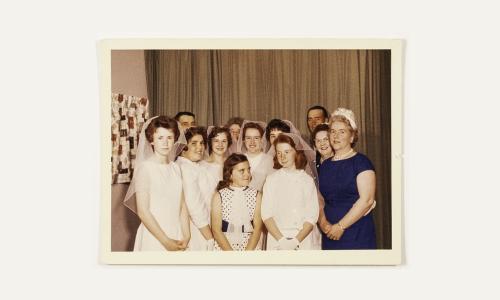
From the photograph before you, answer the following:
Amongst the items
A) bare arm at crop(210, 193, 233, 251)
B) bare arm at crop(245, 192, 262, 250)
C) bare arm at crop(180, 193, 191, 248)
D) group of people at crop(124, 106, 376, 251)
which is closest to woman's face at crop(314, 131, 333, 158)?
group of people at crop(124, 106, 376, 251)

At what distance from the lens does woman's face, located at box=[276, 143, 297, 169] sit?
310 cm

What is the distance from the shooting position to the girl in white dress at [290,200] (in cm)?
308

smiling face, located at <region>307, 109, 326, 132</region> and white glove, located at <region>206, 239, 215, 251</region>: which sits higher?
smiling face, located at <region>307, 109, 326, 132</region>

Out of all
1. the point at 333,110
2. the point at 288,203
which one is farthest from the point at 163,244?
the point at 333,110

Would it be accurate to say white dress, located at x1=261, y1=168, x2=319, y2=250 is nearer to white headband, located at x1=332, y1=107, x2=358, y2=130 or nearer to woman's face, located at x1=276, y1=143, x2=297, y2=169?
woman's face, located at x1=276, y1=143, x2=297, y2=169

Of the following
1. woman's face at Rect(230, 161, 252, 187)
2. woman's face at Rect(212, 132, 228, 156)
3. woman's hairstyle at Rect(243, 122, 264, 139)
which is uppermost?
woman's hairstyle at Rect(243, 122, 264, 139)

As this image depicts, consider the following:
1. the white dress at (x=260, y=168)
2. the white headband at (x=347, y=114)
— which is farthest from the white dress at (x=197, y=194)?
the white headband at (x=347, y=114)

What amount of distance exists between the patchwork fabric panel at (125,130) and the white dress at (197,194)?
14 cm

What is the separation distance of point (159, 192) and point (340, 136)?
0.53 metres

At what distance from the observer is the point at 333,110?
3.08 m

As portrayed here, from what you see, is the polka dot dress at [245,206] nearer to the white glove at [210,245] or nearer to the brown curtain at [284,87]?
the white glove at [210,245]

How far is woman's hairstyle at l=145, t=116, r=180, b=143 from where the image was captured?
3.08m

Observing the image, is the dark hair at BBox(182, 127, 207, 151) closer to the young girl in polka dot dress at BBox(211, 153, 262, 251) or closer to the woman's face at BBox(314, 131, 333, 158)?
the young girl in polka dot dress at BBox(211, 153, 262, 251)

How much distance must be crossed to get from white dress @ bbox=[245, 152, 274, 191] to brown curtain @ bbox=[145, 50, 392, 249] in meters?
0.11
